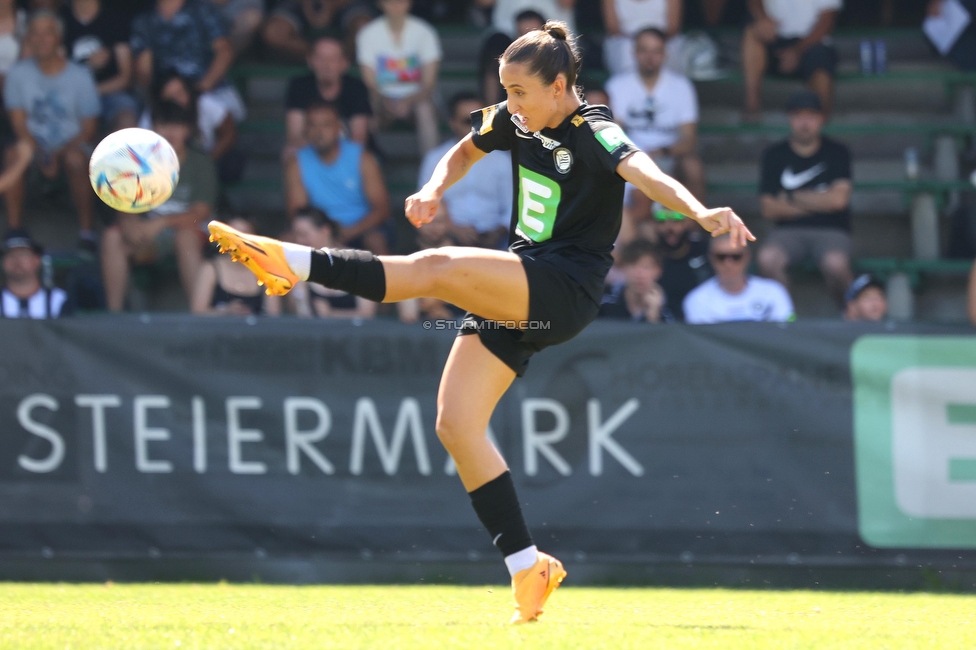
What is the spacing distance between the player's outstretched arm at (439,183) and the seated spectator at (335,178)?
4.18 meters

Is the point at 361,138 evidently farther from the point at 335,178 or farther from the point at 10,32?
A: the point at 10,32

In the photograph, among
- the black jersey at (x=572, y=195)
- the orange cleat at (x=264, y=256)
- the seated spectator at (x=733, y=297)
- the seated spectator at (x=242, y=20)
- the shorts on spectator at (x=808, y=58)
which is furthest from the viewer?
the seated spectator at (x=242, y=20)

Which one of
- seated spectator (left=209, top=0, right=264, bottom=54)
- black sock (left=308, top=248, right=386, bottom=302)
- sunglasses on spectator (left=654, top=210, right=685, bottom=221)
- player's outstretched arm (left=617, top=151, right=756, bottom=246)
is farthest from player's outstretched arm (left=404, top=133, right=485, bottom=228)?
seated spectator (left=209, top=0, right=264, bottom=54)

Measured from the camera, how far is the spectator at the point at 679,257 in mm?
8438

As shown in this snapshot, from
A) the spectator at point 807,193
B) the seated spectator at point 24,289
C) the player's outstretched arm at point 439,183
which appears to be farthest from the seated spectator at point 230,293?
the spectator at point 807,193

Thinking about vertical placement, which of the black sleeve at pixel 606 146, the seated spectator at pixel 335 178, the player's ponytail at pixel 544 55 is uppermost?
the player's ponytail at pixel 544 55

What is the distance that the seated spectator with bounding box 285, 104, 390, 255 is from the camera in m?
9.41

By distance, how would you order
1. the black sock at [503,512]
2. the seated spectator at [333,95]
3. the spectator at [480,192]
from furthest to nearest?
the seated spectator at [333,95], the spectator at [480,192], the black sock at [503,512]

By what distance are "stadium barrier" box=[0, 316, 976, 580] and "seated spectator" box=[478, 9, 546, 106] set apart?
2.82 meters

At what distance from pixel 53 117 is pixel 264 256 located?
624cm

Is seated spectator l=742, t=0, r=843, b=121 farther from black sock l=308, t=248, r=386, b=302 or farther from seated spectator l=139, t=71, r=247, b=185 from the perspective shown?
black sock l=308, t=248, r=386, b=302

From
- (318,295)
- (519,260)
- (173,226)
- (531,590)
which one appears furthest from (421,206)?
(173,226)

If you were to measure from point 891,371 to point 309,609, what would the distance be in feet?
12.1

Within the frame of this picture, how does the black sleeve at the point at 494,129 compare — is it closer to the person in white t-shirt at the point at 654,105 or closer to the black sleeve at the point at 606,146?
the black sleeve at the point at 606,146
